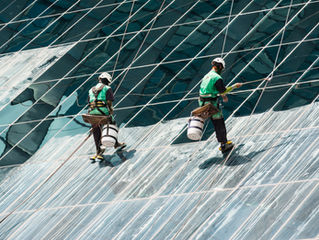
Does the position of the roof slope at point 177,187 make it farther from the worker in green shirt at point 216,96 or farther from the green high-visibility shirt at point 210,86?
the green high-visibility shirt at point 210,86

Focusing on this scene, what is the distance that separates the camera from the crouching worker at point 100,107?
9.59 metres

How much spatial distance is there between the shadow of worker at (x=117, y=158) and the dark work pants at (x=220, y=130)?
1538 mm

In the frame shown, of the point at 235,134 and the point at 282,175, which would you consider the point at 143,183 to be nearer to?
the point at 235,134

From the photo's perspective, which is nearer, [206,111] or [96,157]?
[206,111]

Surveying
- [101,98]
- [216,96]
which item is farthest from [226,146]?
[101,98]

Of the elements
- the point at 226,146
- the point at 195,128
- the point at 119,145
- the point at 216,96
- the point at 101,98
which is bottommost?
the point at 119,145

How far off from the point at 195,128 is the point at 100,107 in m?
1.64

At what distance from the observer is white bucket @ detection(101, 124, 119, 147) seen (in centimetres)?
942

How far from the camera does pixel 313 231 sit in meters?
6.95

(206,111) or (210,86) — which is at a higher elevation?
(210,86)

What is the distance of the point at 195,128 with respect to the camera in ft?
28.7

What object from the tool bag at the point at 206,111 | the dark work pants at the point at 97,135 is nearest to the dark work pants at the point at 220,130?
the tool bag at the point at 206,111

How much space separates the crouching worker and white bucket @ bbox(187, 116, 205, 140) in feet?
4.15

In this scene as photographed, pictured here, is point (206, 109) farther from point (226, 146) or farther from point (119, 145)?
point (119, 145)
